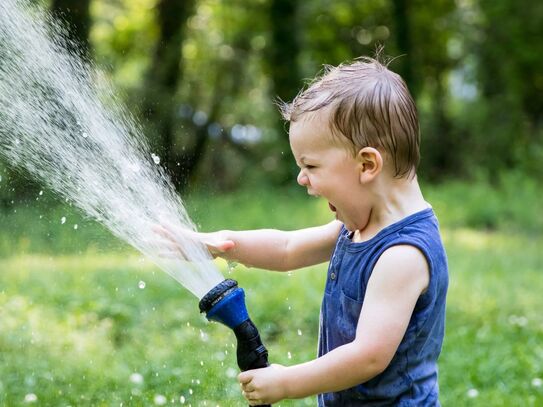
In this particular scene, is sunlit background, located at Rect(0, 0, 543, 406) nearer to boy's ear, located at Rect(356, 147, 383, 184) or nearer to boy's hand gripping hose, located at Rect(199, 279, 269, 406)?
boy's hand gripping hose, located at Rect(199, 279, 269, 406)

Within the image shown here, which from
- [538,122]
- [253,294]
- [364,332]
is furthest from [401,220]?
[538,122]

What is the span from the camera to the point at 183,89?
14734mm

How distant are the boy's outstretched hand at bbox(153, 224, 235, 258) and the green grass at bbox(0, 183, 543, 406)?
1230 mm

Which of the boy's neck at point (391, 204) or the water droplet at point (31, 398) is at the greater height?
the water droplet at point (31, 398)

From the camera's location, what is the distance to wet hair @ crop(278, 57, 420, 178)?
2242mm

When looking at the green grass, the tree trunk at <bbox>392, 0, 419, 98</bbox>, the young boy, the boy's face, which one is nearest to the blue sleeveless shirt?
Answer: the young boy

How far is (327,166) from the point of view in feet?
7.49

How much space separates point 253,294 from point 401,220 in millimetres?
3632

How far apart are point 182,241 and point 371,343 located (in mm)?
715

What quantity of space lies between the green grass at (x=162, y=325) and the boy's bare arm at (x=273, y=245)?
3.93 ft

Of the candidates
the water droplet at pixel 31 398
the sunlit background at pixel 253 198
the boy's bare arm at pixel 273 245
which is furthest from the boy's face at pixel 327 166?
the water droplet at pixel 31 398

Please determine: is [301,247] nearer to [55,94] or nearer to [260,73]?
[55,94]

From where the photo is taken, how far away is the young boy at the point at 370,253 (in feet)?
7.19

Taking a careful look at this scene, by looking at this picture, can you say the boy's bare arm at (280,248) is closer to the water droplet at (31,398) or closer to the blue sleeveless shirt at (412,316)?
the blue sleeveless shirt at (412,316)
